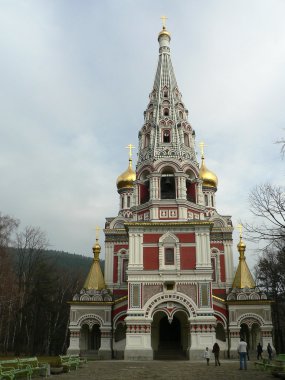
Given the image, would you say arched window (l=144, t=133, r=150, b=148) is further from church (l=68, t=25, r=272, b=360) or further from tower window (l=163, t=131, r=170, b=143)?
tower window (l=163, t=131, r=170, b=143)

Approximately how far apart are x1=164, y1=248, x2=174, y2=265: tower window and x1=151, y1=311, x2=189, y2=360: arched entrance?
283 cm

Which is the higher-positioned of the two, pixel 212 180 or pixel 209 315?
pixel 212 180

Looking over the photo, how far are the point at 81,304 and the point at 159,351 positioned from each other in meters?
5.38

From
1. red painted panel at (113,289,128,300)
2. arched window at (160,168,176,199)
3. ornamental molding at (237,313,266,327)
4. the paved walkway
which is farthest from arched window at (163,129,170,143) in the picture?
the paved walkway

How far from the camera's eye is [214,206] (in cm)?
3341

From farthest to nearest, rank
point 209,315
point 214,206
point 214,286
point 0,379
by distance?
1. point 214,206
2. point 214,286
3. point 209,315
4. point 0,379

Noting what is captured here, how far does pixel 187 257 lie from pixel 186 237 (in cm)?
110

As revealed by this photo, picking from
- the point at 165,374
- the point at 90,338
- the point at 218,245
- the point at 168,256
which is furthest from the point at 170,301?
the point at 165,374

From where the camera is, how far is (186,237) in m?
23.5

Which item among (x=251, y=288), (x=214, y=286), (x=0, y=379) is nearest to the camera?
(x=0, y=379)

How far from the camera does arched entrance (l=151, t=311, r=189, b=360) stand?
23.4 metres

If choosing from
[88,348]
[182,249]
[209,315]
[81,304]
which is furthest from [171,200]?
[88,348]

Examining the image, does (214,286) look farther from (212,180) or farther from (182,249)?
(212,180)

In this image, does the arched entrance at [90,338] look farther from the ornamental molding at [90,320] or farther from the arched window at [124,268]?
the arched window at [124,268]
